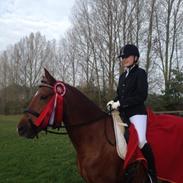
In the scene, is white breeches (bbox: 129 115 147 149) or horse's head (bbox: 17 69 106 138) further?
white breeches (bbox: 129 115 147 149)

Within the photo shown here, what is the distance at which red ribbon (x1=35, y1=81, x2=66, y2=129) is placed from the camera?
5.31 m

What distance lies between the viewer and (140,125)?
5531mm

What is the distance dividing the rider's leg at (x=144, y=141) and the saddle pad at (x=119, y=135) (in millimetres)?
178

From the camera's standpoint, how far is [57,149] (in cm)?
1409

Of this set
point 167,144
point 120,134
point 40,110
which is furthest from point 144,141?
point 40,110

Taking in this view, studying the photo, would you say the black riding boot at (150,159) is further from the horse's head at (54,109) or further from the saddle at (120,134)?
the horse's head at (54,109)

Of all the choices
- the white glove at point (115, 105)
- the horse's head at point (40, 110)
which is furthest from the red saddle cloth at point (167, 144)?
the horse's head at point (40, 110)

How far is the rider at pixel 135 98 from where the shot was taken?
553 centimetres

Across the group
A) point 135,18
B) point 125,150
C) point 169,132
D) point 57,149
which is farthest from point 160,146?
point 135,18

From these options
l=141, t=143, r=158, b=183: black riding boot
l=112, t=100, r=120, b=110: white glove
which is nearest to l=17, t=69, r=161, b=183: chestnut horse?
l=141, t=143, r=158, b=183: black riding boot

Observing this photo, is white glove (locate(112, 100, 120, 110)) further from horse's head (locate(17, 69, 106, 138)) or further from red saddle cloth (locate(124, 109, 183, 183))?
red saddle cloth (locate(124, 109, 183, 183))

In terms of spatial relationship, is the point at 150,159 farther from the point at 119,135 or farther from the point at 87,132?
the point at 87,132

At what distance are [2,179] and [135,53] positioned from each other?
5.39 meters

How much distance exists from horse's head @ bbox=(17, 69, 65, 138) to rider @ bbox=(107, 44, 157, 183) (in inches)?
36.3
